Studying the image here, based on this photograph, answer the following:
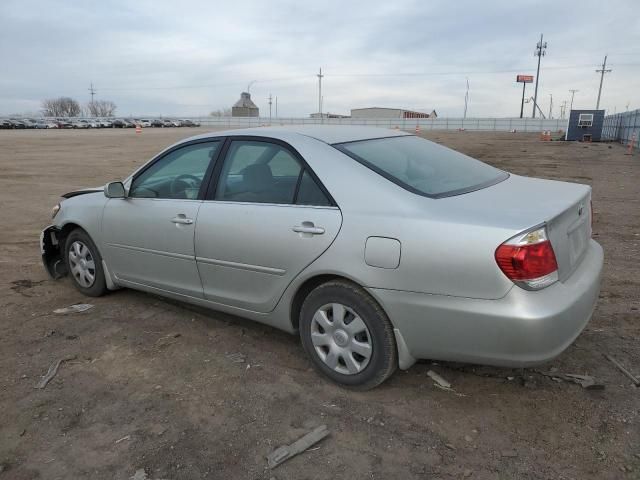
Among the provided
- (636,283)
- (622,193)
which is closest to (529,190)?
(636,283)

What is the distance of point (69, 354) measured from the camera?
3713 millimetres

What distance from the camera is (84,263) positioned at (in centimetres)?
477

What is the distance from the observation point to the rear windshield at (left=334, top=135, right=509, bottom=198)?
308 centimetres

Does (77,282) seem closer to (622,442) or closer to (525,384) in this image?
(525,384)

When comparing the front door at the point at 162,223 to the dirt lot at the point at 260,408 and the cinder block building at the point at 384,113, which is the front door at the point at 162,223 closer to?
the dirt lot at the point at 260,408

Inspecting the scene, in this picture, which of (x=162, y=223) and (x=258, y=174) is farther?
(x=162, y=223)

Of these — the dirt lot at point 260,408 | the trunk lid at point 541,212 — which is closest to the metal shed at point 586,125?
the dirt lot at point 260,408

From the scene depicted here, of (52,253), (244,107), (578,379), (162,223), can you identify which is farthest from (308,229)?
(244,107)

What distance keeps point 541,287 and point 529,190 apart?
941mm

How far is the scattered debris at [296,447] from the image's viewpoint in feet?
8.36

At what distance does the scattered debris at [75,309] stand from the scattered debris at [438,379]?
3.05 meters

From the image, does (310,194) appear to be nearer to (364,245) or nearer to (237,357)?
(364,245)

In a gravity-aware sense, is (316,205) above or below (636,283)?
above

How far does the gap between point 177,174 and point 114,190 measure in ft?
1.98
